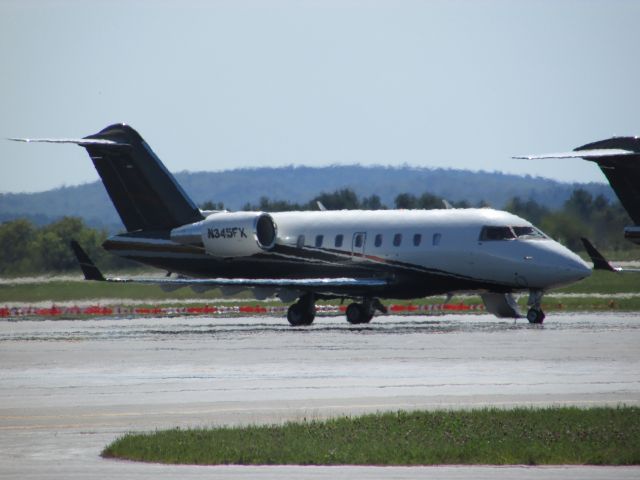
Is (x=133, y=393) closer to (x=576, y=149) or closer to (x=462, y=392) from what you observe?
(x=462, y=392)

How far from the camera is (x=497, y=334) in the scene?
3981 cm

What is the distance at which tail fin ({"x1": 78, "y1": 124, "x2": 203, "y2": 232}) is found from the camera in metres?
52.2

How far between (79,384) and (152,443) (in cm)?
919

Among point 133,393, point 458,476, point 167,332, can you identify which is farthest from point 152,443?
point 167,332

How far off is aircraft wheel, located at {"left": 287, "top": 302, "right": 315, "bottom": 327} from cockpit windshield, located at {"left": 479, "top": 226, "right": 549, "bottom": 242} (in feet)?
21.7

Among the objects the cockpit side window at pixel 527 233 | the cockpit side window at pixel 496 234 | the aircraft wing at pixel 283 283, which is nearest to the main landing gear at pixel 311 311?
the aircraft wing at pixel 283 283

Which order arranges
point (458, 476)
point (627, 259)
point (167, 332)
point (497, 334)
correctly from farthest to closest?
point (627, 259) < point (167, 332) < point (497, 334) < point (458, 476)

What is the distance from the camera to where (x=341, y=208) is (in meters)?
74.2

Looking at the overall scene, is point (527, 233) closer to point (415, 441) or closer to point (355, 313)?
point (355, 313)

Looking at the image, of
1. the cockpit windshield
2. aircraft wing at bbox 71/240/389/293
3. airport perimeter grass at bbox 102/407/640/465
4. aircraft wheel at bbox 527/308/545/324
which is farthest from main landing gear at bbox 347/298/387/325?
airport perimeter grass at bbox 102/407/640/465

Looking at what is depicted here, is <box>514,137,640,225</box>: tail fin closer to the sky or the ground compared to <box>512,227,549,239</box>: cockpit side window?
closer to the sky

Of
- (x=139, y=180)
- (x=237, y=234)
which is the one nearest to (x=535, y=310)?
(x=237, y=234)

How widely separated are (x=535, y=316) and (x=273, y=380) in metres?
20.3

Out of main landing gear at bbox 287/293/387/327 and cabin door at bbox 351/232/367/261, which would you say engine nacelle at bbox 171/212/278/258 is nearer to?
main landing gear at bbox 287/293/387/327
